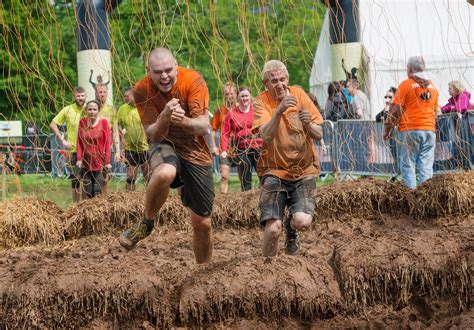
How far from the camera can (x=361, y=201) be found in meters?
10.5

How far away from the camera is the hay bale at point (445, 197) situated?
10.0 metres

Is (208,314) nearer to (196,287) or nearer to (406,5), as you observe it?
(196,287)

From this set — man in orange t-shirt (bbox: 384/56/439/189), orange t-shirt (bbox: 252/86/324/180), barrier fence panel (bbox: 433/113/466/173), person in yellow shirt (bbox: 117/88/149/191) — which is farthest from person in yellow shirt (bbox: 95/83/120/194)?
barrier fence panel (bbox: 433/113/466/173)

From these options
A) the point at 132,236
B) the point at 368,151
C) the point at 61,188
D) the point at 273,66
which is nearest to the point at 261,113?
the point at 273,66

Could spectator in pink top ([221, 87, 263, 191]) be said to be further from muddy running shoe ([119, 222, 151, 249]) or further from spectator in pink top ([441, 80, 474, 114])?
muddy running shoe ([119, 222, 151, 249])

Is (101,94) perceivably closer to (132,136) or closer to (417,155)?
(132,136)

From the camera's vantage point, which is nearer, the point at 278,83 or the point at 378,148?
the point at 278,83

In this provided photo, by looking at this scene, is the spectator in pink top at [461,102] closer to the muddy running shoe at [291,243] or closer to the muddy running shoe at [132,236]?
the muddy running shoe at [291,243]

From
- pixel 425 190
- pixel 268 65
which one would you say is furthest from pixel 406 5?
pixel 268 65

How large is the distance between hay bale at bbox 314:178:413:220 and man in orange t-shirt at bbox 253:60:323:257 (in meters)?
→ 3.43

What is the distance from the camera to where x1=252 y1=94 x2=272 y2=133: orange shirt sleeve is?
273 inches

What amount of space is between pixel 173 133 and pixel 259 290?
139 cm

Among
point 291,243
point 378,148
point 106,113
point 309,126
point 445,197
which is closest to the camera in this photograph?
point 309,126

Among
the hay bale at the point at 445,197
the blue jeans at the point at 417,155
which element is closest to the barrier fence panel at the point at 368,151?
the blue jeans at the point at 417,155
